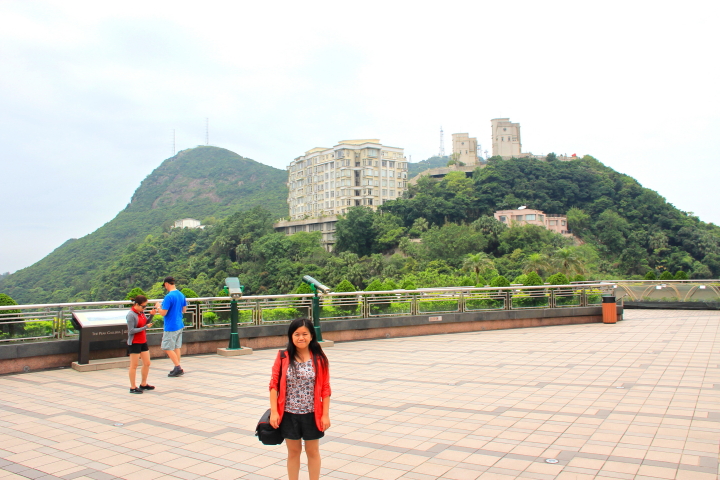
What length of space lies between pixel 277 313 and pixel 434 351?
370 centimetres

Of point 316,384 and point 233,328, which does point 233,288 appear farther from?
point 316,384

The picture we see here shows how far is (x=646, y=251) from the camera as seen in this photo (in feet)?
236

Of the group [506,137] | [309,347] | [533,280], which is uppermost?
[506,137]

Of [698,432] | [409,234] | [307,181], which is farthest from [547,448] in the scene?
[307,181]

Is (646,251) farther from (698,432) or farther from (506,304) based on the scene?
(698,432)

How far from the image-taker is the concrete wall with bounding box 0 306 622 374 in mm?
9445

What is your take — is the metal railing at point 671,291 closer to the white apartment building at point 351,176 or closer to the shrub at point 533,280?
the shrub at point 533,280

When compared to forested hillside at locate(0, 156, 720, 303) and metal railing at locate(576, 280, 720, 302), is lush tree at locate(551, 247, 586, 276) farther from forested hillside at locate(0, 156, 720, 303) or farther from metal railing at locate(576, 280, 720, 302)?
metal railing at locate(576, 280, 720, 302)

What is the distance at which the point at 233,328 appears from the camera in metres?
11.3

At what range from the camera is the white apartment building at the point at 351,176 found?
9900 cm

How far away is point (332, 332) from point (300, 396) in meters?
9.67

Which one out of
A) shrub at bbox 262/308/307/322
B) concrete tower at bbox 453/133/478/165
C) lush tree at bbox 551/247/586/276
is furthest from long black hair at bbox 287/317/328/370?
concrete tower at bbox 453/133/478/165

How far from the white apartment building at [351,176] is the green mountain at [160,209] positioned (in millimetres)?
10977

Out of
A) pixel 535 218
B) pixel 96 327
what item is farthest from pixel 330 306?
pixel 535 218
